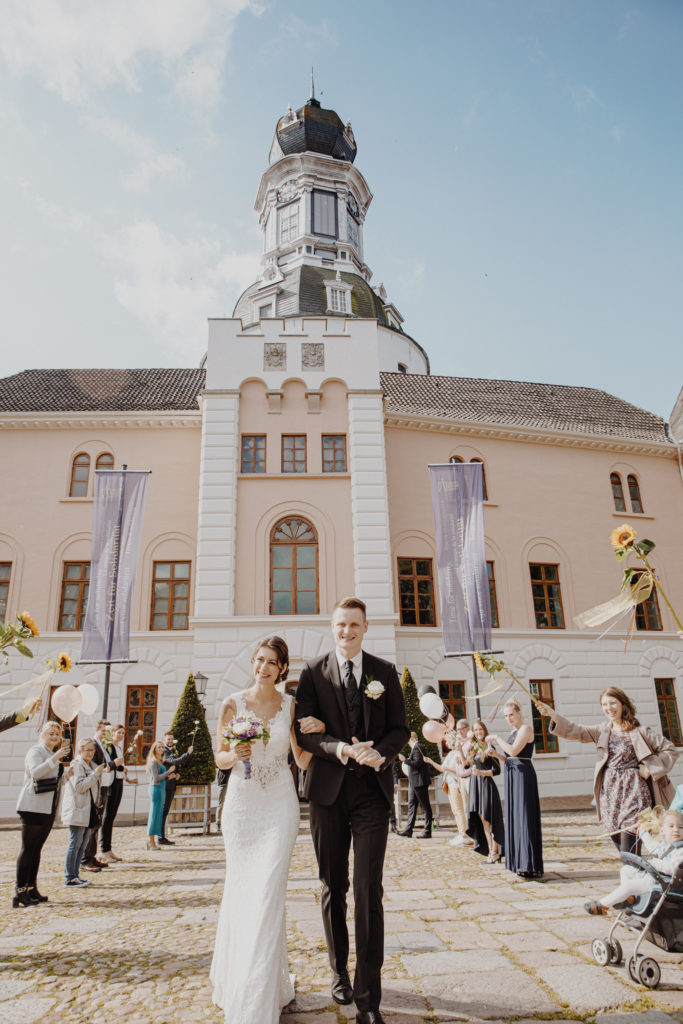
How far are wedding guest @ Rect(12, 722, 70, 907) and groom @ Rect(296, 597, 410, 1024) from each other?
15.1 ft

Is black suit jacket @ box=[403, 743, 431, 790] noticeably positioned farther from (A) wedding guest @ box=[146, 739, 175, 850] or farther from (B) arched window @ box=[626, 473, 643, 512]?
(B) arched window @ box=[626, 473, 643, 512]

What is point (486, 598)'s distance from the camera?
17734 millimetres

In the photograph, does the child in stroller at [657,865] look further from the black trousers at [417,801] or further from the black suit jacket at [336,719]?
the black trousers at [417,801]

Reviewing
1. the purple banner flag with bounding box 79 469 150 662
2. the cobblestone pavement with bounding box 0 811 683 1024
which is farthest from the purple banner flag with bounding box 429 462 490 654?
the cobblestone pavement with bounding box 0 811 683 1024

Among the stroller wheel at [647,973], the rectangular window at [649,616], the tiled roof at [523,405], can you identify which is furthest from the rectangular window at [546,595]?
the stroller wheel at [647,973]

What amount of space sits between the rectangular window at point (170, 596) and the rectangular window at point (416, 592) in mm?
6454

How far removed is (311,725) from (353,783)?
0.43 meters

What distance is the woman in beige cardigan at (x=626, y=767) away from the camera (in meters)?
5.79

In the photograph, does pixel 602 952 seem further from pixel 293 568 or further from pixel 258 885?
pixel 293 568

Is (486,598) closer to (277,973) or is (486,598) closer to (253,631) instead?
(253,631)

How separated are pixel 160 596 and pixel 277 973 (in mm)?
16806

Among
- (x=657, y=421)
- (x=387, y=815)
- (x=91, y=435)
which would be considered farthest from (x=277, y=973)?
(x=657, y=421)

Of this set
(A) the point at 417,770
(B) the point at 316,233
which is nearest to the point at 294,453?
(A) the point at 417,770

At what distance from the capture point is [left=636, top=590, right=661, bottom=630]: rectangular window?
72.4 feet
